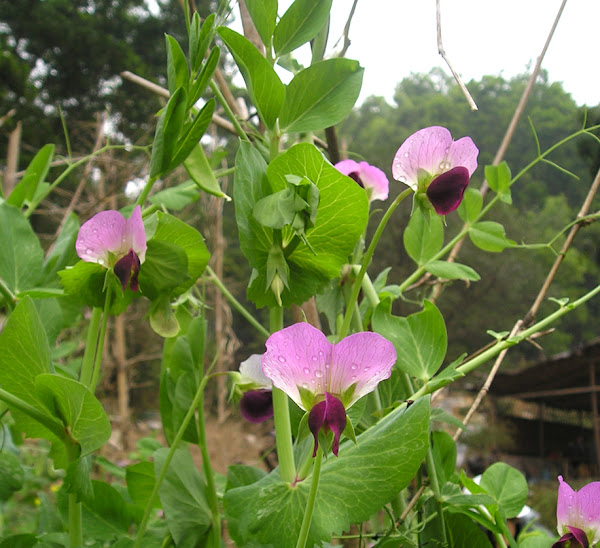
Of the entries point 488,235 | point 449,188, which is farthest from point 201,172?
point 488,235

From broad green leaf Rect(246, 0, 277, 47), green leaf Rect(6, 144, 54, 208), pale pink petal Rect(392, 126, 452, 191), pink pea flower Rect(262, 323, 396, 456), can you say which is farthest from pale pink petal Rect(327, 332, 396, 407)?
green leaf Rect(6, 144, 54, 208)

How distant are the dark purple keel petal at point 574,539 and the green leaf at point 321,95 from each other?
255mm

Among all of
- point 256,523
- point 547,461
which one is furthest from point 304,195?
point 547,461

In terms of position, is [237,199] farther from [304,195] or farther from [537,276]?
[537,276]

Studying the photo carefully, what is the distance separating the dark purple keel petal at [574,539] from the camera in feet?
0.93

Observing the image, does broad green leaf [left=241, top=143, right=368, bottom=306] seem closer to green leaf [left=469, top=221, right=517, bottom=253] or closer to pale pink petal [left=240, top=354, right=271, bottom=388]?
pale pink petal [left=240, top=354, right=271, bottom=388]

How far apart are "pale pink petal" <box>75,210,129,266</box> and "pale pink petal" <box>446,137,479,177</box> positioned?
180 millimetres

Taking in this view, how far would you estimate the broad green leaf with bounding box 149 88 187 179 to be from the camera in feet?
0.90

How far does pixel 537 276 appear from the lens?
34.5 feet

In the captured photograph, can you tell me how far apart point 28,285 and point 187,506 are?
0.65 feet

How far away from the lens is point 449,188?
0.28m

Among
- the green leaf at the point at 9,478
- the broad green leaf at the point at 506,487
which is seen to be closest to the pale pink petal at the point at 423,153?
the broad green leaf at the point at 506,487

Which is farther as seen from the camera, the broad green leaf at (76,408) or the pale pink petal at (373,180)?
the pale pink petal at (373,180)

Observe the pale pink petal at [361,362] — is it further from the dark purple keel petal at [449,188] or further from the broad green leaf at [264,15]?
the broad green leaf at [264,15]
